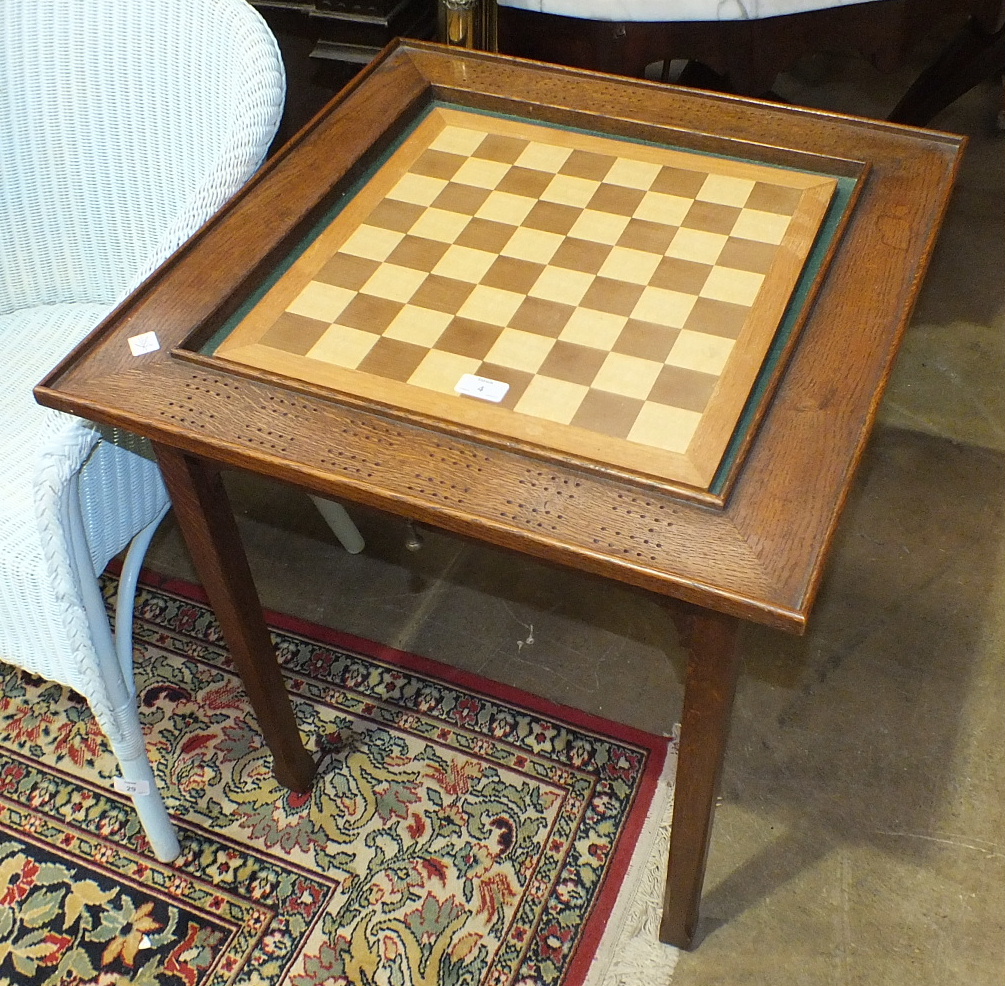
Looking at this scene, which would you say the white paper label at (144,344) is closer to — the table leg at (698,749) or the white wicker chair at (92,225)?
the white wicker chair at (92,225)

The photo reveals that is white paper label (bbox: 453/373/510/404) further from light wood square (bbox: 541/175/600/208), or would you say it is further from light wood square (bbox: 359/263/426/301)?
light wood square (bbox: 541/175/600/208)

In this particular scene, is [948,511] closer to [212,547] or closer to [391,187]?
[391,187]

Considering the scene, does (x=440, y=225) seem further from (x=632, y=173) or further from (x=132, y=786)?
(x=132, y=786)

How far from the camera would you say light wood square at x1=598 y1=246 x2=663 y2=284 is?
1044 millimetres

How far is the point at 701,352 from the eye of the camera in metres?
0.96

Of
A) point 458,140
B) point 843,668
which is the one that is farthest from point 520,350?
point 843,668

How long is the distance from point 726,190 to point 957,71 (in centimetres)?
123

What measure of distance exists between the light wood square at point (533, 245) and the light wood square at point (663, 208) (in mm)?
93

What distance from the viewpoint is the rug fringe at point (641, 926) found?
128 centimetres

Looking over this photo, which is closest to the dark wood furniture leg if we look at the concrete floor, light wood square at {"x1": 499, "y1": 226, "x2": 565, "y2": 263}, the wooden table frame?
the concrete floor

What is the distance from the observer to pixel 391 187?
1160mm

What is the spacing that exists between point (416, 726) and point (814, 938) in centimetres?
58

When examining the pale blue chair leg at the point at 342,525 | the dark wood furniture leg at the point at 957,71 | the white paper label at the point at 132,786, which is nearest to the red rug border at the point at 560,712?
the pale blue chair leg at the point at 342,525

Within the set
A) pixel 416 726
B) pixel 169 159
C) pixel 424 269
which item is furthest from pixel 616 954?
pixel 169 159
